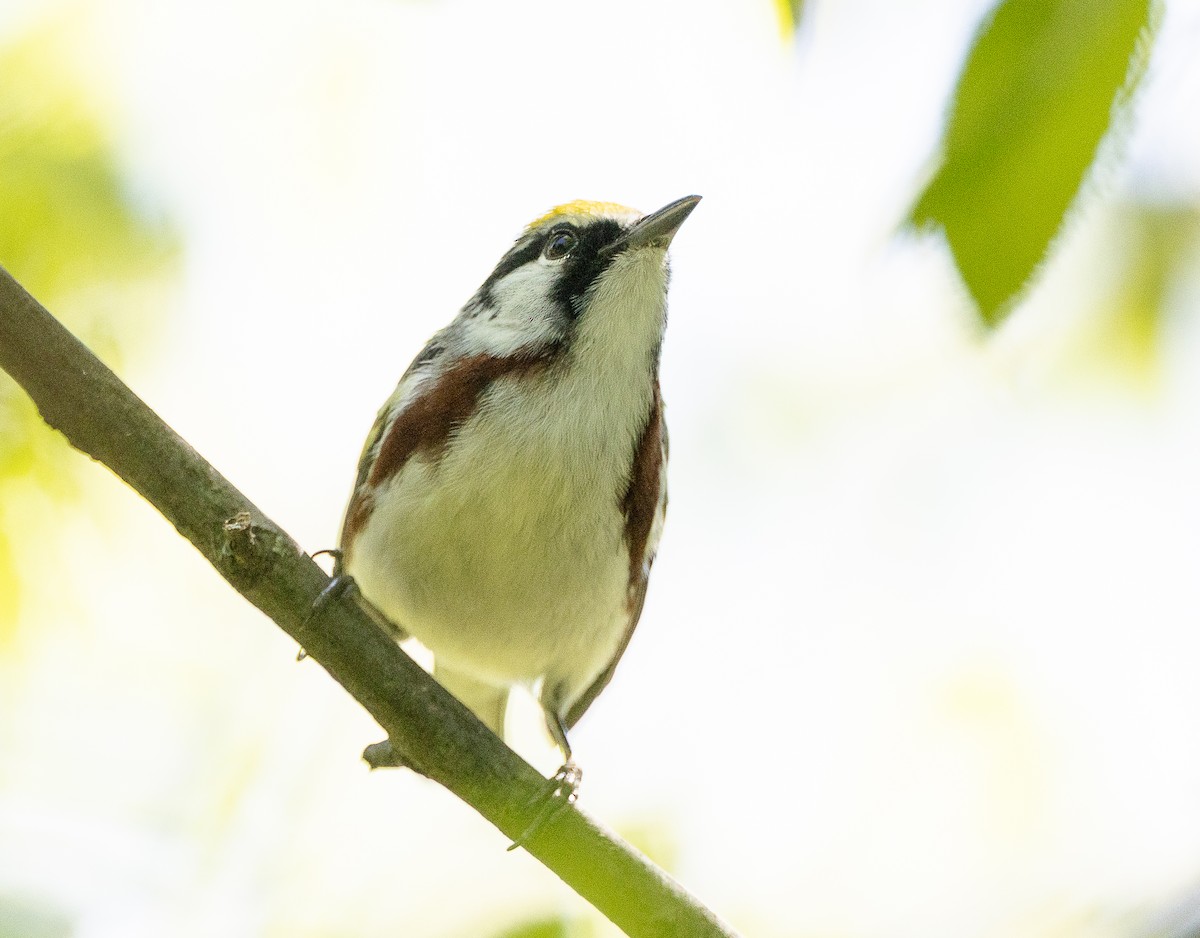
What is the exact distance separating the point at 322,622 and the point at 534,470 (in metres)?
0.93

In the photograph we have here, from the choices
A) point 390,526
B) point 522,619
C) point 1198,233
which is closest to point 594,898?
point 522,619

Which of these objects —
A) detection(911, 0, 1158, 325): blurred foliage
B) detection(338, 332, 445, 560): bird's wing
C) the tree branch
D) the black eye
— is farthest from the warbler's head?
detection(911, 0, 1158, 325): blurred foliage

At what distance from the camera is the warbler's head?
3.74 m

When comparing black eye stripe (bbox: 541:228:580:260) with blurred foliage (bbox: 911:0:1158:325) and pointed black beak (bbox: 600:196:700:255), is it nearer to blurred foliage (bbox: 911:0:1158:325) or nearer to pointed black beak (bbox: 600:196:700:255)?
pointed black beak (bbox: 600:196:700:255)

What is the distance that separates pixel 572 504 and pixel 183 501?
1244mm

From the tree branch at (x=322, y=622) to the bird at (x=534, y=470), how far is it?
28.9 inches

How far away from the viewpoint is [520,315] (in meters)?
3.88

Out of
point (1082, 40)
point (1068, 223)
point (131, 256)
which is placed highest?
point (131, 256)

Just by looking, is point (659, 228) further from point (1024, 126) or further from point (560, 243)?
point (1024, 126)

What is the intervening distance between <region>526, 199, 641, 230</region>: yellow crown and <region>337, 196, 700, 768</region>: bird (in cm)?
7

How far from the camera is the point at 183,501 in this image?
2.59 m

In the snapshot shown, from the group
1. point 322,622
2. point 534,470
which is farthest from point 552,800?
point 534,470

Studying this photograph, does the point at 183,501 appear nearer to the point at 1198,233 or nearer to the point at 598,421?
the point at 598,421

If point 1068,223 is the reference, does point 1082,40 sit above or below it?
above
